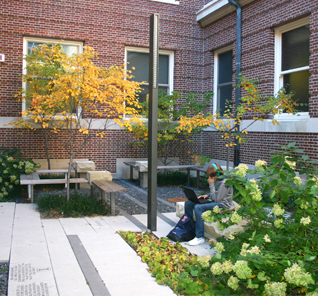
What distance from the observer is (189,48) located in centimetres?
1321

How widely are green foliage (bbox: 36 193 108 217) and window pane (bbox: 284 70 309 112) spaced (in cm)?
562

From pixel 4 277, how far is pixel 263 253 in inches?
114

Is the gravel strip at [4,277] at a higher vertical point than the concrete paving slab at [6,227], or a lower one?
lower

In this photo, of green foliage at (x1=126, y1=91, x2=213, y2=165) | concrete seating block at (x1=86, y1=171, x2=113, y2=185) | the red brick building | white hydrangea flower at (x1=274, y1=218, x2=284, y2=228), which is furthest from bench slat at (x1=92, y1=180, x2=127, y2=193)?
the red brick building

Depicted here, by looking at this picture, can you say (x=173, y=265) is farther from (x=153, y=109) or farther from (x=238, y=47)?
(x=238, y=47)

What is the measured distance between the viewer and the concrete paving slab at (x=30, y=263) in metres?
3.67

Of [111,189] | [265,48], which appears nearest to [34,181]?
[111,189]

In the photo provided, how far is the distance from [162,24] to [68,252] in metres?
10.1

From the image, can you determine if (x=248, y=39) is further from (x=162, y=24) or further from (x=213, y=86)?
(x=162, y=24)

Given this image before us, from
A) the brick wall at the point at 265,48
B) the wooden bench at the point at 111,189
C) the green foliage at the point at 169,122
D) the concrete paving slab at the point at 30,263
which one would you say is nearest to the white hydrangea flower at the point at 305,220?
the concrete paving slab at the point at 30,263

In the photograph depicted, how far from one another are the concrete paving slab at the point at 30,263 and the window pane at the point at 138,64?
759 centimetres

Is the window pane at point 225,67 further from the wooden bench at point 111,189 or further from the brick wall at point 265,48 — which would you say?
the wooden bench at point 111,189

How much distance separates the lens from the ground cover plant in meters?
3.20

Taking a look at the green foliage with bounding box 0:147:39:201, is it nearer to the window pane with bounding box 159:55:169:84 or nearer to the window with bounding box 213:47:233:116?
the window pane with bounding box 159:55:169:84
